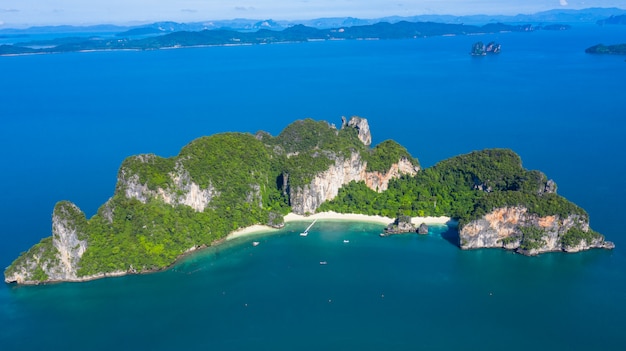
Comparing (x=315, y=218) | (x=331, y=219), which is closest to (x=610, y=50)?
(x=331, y=219)

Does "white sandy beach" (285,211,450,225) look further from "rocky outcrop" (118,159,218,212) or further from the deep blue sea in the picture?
"rocky outcrop" (118,159,218,212)

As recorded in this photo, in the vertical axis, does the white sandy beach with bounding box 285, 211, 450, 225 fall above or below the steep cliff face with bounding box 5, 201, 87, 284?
below

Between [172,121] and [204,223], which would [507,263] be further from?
[172,121]

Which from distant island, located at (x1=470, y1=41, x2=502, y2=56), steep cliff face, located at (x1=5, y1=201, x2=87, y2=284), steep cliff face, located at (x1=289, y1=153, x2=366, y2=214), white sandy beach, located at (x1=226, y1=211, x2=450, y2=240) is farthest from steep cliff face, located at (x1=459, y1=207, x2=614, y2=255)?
distant island, located at (x1=470, y1=41, x2=502, y2=56)

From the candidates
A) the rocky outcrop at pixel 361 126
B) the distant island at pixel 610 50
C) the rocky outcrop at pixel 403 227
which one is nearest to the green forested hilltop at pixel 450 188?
the rocky outcrop at pixel 403 227

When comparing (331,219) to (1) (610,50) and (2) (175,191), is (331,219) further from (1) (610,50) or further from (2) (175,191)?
(1) (610,50)

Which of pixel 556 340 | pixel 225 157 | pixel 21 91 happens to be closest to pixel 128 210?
pixel 225 157

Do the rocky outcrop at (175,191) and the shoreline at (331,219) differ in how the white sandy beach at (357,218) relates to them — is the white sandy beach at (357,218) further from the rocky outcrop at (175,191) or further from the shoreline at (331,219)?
the rocky outcrop at (175,191)
